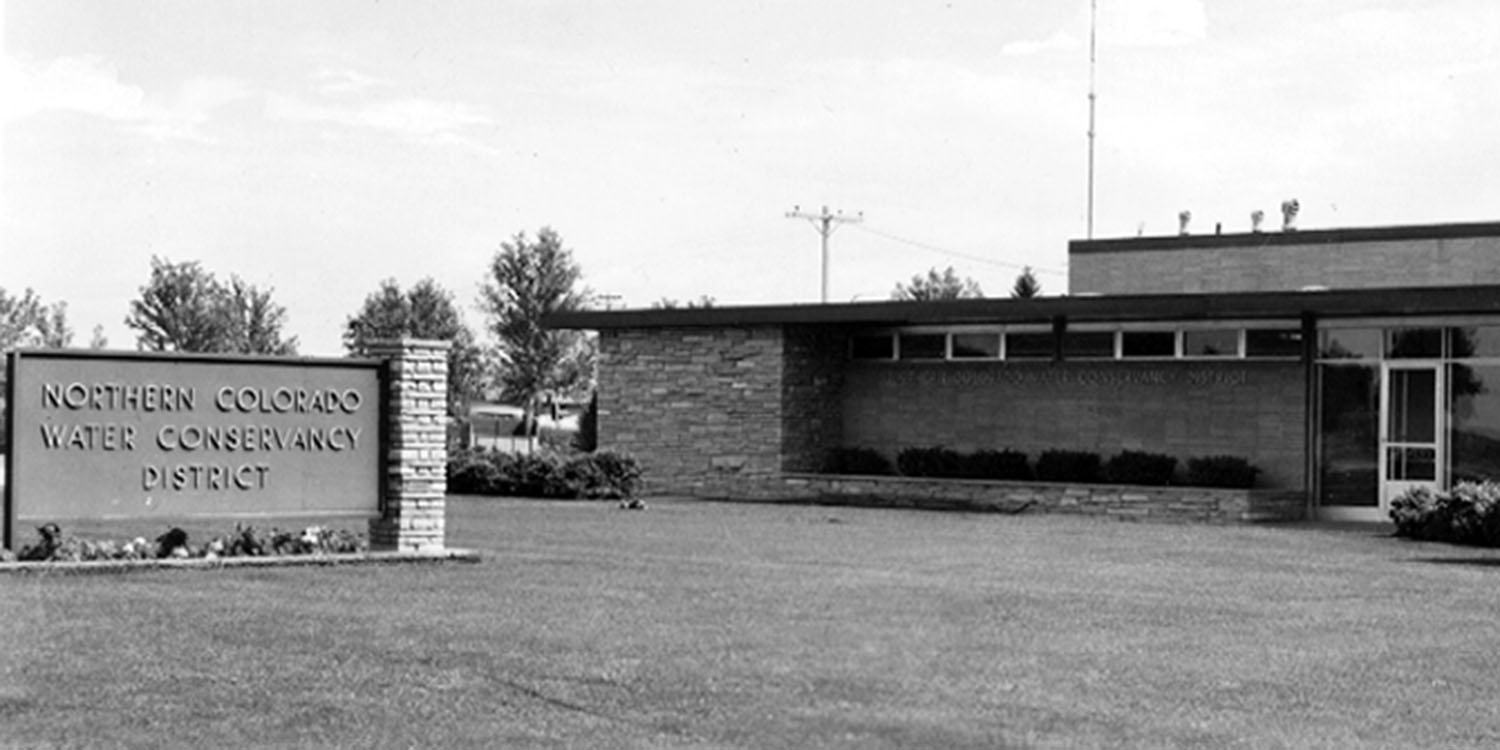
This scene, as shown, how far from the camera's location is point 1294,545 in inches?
950

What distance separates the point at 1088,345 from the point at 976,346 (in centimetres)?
206

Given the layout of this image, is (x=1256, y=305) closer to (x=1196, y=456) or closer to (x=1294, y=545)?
(x=1196, y=456)

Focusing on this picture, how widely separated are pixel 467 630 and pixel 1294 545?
43.5 feet

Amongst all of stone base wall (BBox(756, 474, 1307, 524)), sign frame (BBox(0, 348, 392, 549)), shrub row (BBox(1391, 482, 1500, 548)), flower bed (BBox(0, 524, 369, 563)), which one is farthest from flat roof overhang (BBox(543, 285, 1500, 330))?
flower bed (BBox(0, 524, 369, 563))

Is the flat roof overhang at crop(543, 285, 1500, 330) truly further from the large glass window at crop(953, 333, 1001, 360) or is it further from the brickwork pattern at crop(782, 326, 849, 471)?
the brickwork pattern at crop(782, 326, 849, 471)

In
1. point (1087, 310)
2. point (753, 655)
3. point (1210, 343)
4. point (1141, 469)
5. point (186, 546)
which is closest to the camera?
point (753, 655)

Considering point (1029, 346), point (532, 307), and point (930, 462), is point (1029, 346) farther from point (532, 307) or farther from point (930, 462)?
point (532, 307)

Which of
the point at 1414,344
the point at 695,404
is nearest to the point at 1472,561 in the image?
the point at 1414,344

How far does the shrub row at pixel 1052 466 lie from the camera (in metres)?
31.1

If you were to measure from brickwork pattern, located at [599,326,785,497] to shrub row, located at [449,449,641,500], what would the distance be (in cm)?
196

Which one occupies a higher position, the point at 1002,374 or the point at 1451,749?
the point at 1002,374

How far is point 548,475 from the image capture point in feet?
112

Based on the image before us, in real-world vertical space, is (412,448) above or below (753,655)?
above

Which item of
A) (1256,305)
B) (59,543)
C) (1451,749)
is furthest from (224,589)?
(1256,305)
